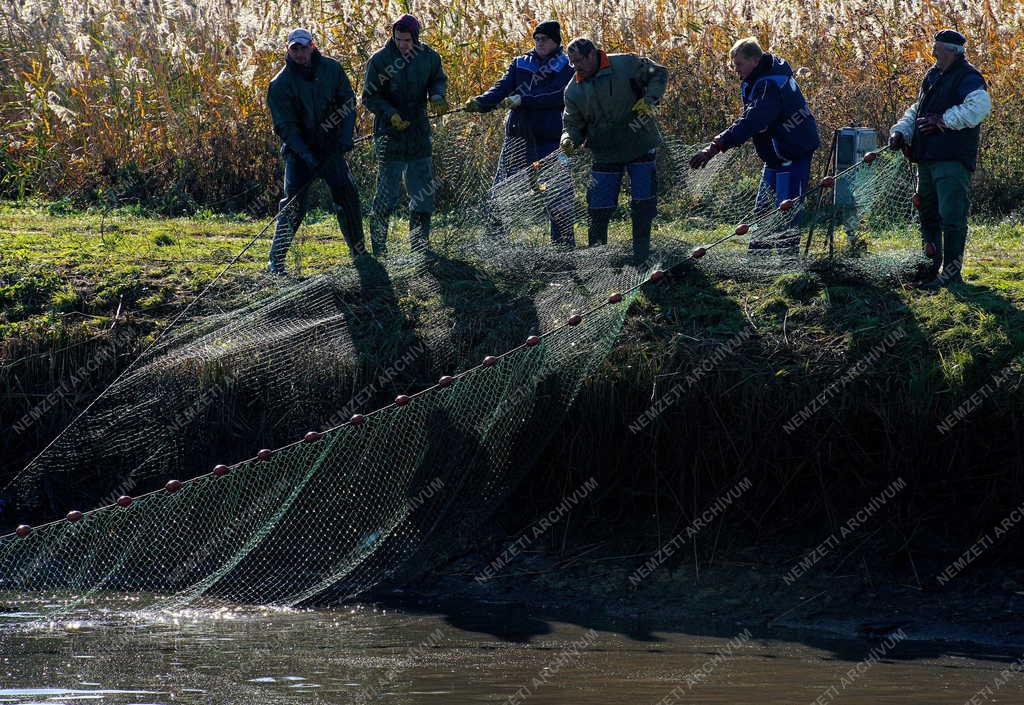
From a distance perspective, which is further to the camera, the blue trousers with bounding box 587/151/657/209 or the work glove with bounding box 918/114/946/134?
the blue trousers with bounding box 587/151/657/209

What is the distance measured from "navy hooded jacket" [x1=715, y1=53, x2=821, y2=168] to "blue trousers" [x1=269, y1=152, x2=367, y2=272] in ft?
8.50

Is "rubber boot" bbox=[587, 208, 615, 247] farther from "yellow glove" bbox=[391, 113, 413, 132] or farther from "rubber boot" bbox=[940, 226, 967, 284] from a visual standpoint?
"rubber boot" bbox=[940, 226, 967, 284]

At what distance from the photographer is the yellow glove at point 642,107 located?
8.30m

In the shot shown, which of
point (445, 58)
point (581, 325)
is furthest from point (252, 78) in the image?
point (581, 325)

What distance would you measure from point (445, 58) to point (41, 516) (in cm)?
614

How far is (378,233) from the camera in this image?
905 cm

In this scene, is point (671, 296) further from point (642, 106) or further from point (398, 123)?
point (398, 123)

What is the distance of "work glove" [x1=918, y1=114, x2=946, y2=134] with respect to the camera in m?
7.59

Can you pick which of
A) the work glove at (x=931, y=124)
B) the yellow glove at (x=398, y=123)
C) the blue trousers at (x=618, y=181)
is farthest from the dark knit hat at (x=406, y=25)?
the work glove at (x=931, y=124)

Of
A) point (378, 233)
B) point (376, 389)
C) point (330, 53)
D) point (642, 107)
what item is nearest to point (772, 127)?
point (642, 107)

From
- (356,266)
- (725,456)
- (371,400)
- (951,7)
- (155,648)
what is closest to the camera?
(155,648)

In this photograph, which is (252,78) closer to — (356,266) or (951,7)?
(356,266)

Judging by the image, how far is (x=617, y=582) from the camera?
292 inches

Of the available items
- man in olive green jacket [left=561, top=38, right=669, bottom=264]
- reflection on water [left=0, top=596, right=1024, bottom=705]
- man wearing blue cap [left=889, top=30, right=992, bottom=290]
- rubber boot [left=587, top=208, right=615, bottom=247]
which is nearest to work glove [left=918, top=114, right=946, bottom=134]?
man wearing blue cap [left=889, top=30, right=992, bottom=290]
